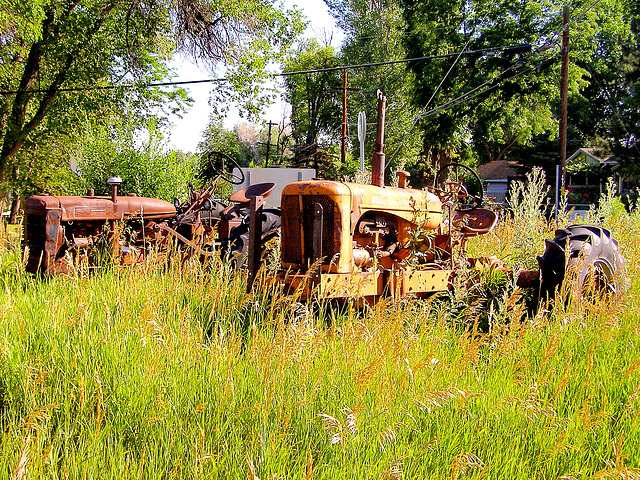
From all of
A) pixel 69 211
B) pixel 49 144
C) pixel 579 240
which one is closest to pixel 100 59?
pixel 49 144

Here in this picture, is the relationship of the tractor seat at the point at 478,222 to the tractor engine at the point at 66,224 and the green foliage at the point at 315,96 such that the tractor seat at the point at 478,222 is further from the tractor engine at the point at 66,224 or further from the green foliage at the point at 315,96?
the green foliage at the point at 315,96

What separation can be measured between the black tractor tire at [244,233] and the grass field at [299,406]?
3.26 meters

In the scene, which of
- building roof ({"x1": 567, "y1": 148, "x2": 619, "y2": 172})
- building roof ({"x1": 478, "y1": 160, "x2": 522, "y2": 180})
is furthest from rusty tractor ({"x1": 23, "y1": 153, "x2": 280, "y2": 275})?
building roof ({"x1": 478, "y1": 160, "x2": 522, "y2": 180})

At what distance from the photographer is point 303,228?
13.9ft

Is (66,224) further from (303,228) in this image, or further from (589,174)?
(589,174)

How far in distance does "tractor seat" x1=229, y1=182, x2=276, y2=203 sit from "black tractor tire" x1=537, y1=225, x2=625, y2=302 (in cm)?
279

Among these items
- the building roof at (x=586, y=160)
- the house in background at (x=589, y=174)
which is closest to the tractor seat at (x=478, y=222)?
the building roof at (x=586, y=160)

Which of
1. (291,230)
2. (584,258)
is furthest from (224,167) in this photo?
(584,258)

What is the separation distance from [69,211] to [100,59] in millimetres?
9496

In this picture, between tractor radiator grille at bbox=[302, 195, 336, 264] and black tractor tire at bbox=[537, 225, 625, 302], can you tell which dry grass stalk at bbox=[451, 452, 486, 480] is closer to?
tractor radiator grille at bbox=[302, 195, 336, 264]

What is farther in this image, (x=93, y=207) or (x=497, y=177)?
(x=497, y=177)

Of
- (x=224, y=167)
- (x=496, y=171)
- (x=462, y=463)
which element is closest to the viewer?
(x=462, y=463)

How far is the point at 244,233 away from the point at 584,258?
4.19 m

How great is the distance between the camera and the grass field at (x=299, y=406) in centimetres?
193
